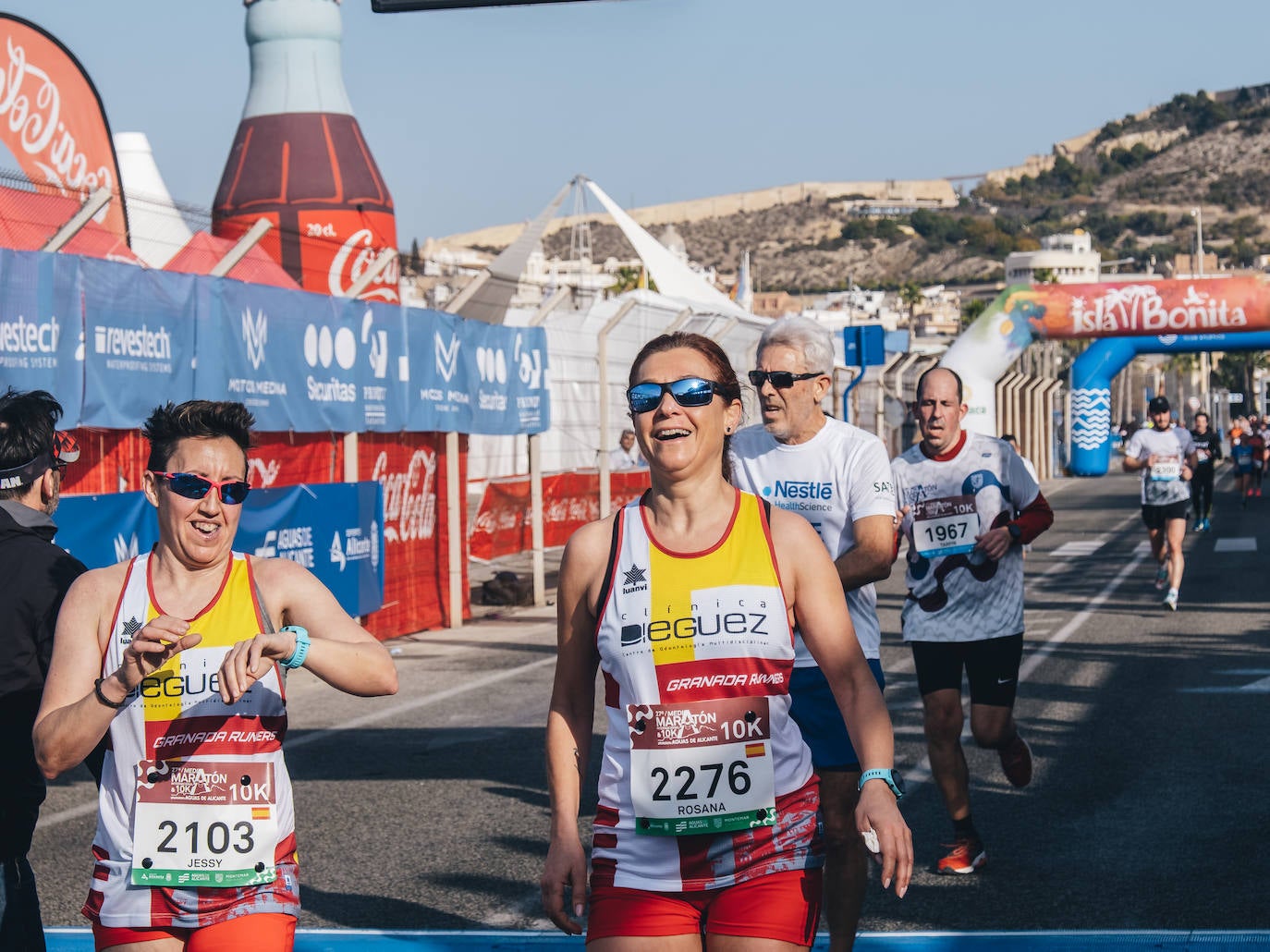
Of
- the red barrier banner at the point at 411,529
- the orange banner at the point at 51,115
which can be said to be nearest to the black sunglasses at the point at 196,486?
the red barrier banner at the point at 411,529

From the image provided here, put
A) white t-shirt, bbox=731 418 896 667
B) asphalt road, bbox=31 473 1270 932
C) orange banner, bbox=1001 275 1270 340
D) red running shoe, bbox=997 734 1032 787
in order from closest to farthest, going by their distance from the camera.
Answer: white t-shirt, bbox=731 418 896 667, asphalt road, bbox=31 473 1270 932, red running shoe, bbox=997 734 1032 787, orange banner, bbox=1001 275 1270 340

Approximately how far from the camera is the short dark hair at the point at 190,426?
368 centimetres

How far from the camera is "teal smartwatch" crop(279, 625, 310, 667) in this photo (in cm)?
338

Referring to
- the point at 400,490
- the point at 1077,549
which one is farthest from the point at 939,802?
the point at 1077,549

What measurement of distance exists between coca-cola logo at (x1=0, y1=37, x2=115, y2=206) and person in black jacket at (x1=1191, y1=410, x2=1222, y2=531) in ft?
52.4

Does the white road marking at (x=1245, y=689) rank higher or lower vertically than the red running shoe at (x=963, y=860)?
lower

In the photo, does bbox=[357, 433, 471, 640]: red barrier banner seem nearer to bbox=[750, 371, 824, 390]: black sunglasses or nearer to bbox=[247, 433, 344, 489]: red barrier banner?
bbox=[247, 433, 344, 489]: red barrier banner

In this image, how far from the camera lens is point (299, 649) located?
3.40 meters

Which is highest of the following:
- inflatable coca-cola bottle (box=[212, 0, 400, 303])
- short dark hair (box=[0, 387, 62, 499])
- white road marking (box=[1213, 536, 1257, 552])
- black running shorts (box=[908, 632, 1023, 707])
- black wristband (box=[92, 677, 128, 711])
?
inflatable coca-cola bottle (box=[212, 0, 400, 303])

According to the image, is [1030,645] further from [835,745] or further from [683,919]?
[683,919]

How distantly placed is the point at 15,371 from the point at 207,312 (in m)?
2.24

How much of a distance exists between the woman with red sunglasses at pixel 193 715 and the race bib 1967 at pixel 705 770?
2.10 ft

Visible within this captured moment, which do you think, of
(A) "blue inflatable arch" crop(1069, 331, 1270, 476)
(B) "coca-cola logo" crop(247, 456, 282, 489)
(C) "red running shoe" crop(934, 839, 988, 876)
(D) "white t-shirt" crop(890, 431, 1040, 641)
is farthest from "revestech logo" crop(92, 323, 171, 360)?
(A) "blue inflatable arch" crop(1069, 331, 1270, 476)

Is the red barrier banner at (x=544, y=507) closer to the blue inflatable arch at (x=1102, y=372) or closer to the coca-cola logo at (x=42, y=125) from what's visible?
the coca-cola logo at (x=42, y=125)
